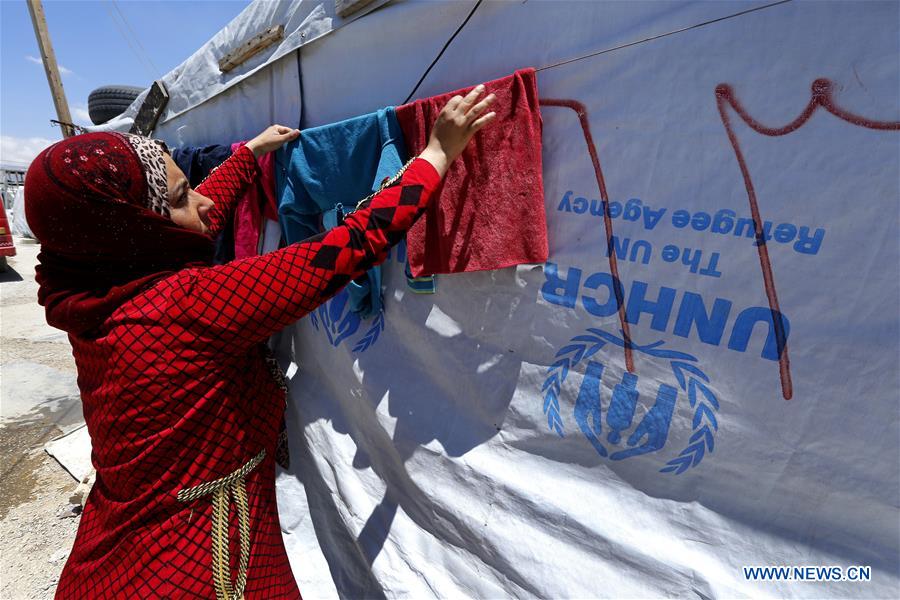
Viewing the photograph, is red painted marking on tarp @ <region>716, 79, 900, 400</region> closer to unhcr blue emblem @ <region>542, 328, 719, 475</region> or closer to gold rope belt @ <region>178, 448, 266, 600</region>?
unhcr blue emblem @ <region>542, 328, 719, 475</region>

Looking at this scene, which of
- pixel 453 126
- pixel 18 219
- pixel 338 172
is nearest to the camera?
pixel 453 126

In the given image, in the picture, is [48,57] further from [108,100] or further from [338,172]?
[338,172]

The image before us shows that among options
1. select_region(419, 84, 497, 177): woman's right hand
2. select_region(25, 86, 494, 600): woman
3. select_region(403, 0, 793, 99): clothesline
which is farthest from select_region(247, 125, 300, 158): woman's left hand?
select_region(419, 84, 497, 177): woman's right hand

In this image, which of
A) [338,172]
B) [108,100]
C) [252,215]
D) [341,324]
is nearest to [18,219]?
[108,100]

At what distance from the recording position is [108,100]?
392cm

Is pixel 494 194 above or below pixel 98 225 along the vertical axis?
above

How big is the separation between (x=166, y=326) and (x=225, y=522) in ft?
1.51

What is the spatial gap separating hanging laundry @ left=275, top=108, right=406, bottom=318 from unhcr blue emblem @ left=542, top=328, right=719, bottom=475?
2.16 ft

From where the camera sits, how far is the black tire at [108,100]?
12.9 feet

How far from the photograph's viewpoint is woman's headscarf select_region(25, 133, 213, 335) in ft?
2.46

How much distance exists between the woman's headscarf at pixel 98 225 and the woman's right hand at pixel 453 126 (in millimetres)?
539

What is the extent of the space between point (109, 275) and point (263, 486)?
590mm

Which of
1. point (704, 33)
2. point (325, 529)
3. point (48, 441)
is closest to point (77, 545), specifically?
point (325, 529)

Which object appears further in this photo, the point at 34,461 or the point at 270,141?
the point at 34,461
